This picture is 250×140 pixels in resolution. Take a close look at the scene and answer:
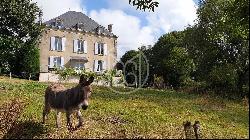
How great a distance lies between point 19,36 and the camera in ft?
193

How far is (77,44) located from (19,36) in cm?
2122

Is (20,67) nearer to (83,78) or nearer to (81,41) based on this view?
(81,41)

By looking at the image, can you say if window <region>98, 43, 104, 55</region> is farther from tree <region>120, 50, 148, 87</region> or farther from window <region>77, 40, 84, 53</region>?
tree <region>120, 50, 148, 87</region>

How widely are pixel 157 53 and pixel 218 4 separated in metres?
15.2

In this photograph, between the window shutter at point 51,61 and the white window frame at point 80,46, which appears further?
the white window frame at point 80,46

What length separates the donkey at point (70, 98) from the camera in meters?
9.18

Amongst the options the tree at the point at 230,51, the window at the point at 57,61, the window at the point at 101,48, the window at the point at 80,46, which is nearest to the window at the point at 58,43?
the window at the point at 57,61

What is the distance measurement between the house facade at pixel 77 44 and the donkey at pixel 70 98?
6084cm

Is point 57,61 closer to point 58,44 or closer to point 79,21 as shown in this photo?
point 58,44

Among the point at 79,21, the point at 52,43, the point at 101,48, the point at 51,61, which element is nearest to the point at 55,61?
the point at 51,61

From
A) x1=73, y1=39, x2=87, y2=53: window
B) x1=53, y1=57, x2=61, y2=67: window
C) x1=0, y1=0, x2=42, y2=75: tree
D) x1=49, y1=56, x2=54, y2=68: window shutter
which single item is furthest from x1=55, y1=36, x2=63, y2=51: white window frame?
x1=0, y1=0, x2=42, y2=75: tree

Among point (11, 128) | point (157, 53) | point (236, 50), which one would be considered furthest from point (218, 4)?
point (236, 50)

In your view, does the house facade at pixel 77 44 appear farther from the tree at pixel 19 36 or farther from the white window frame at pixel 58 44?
the tree at pixel 19 36

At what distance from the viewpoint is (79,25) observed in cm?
8144
